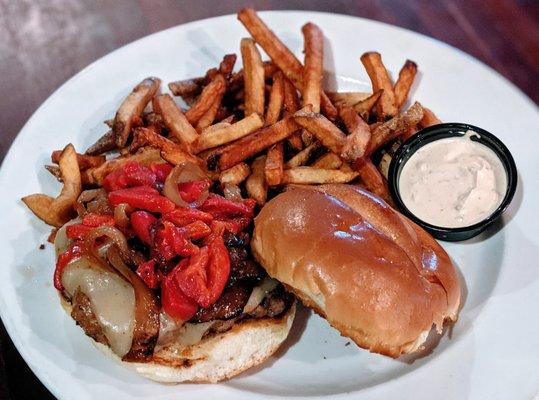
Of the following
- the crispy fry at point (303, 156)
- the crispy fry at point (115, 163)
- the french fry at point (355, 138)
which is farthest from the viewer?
the crispy fry at point (303, 156)

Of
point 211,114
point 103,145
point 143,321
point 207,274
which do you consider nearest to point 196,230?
point 207,274

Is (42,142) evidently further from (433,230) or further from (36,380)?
(433,230)

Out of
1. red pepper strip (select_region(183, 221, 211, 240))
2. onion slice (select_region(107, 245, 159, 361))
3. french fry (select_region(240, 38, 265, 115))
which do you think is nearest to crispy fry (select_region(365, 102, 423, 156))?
french fry (select_region(240, 38, 265, 115))

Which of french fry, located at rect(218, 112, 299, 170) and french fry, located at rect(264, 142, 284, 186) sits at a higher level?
french fry, located at rect(218, 112, 299, 170)

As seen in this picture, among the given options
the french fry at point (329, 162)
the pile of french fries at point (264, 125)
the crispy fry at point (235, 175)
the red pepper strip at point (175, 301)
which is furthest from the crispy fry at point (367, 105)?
the red pepper strip at point (175, 301)

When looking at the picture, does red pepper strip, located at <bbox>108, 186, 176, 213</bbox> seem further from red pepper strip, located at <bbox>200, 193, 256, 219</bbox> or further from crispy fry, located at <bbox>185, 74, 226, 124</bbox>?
crispy fry, located at <bbox>185, 74, 226, 124</bbox>

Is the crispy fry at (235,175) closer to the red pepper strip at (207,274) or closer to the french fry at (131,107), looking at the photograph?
the red pepper strip at (207,274)

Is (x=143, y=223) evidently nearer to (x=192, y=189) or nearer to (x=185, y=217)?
(x=185, y=217)
